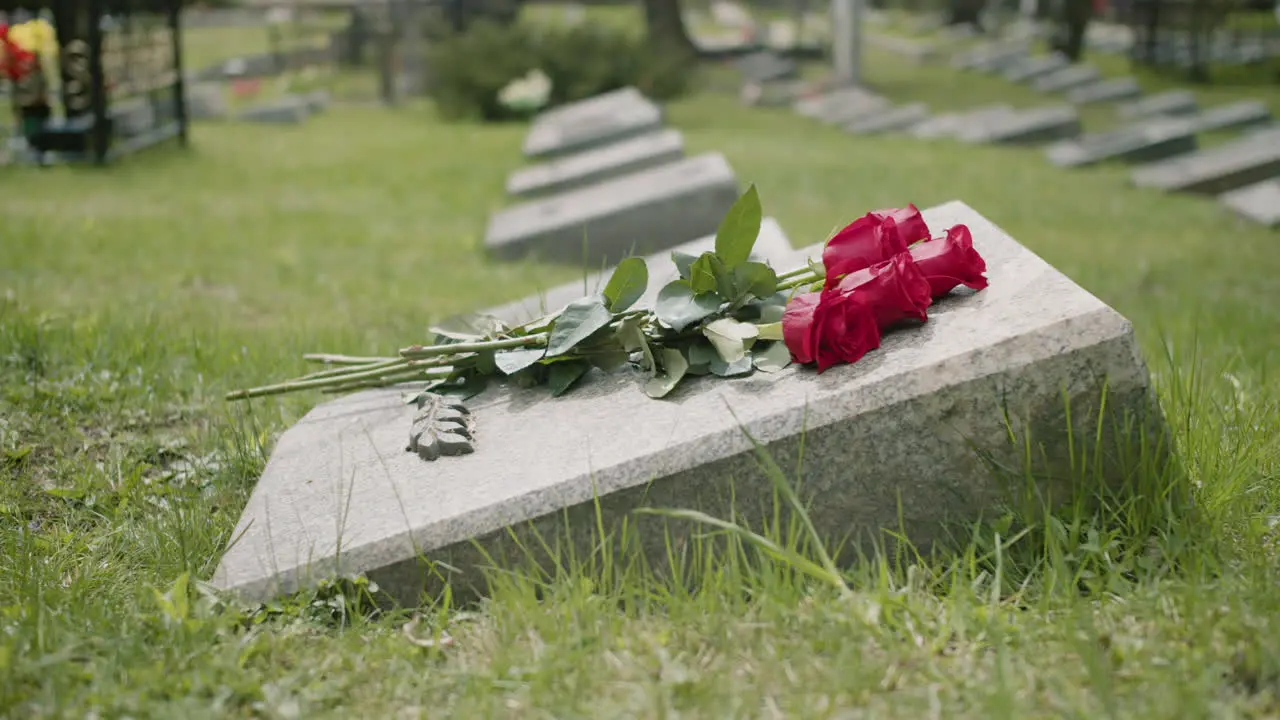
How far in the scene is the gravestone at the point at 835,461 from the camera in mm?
1898

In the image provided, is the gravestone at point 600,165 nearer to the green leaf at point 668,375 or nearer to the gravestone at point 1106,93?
the green leaf at point 668,375

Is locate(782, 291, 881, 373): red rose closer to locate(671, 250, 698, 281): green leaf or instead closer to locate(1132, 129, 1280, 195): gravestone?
locate(671, 250, 698, 281): green leaf

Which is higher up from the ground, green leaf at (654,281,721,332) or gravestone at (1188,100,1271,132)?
green leaf at (654,281,721,332)

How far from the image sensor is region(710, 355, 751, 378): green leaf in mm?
2141

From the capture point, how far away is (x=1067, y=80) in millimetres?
13984

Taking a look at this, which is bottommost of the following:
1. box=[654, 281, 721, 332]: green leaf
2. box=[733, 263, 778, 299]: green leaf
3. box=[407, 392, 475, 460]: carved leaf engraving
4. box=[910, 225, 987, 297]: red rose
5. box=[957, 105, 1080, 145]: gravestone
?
box=[957, 105, 1080, 145]: gravestone

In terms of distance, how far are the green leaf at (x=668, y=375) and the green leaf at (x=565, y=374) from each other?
6.7 inches

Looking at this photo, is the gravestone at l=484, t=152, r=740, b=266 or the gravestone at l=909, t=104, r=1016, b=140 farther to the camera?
the gravestone at l=909, t=104, r=1016, b=140

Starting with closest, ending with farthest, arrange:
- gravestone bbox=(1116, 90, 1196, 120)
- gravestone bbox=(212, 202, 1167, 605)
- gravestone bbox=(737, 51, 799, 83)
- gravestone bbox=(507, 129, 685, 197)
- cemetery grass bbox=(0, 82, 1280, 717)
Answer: cemetery grass bbox=(0, 82, 1280, 717)
gravestone bbox=(212, 202, 1167, 605)
gravestone bbox=(507, 129, 685, 197)
gravestone bbox=(1116, 90, 1196, 120)
gravestone bbox=(737, 51, 799, 83)

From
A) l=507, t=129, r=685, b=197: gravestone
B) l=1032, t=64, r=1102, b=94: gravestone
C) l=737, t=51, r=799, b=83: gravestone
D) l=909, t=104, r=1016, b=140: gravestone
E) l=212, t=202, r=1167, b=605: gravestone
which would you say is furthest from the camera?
l=737, t=51, r=799, b=83: gravestone

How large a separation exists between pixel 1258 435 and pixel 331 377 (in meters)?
1.86

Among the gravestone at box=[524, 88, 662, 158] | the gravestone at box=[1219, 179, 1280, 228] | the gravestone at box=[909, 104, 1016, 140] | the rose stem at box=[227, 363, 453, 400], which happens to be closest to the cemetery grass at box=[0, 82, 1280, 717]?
the rose stem at box=[227, 363, 453, 400]

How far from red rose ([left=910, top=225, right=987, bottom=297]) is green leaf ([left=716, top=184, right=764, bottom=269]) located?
290mm

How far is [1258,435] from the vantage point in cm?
239
